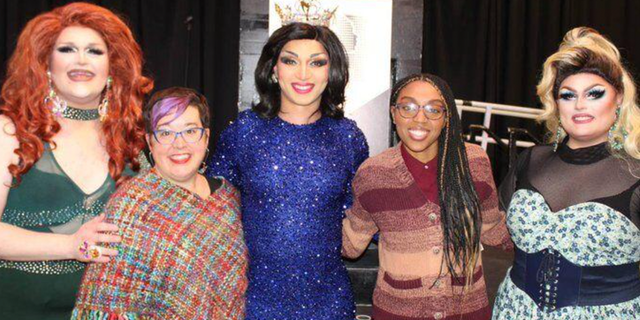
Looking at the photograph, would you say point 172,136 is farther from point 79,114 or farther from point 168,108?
point 79,114

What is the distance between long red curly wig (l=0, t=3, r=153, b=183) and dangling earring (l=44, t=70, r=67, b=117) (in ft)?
0.08

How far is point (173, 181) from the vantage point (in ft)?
7.17

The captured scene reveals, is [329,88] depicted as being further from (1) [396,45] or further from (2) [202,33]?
(2) [202,33]

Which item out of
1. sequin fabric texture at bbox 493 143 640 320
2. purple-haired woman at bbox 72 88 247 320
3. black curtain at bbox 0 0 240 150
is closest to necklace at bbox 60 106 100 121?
purple-haired woman at bbox 72 88 247 320

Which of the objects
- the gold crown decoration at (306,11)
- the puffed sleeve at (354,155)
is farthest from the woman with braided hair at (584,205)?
the gold crown decoration at (306,11)

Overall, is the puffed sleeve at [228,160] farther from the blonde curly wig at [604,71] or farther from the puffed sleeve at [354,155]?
the blonde curly wig at [604,71]

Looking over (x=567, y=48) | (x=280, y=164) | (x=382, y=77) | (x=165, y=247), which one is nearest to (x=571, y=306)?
(x=567, y=48)

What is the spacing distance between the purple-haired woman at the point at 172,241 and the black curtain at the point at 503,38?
452 centimetres

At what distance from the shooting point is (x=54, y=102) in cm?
222

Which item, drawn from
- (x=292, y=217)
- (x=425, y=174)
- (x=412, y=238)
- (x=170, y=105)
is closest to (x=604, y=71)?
(x=425, y=174)

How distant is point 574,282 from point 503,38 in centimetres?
489

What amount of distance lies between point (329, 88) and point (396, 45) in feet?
7.41

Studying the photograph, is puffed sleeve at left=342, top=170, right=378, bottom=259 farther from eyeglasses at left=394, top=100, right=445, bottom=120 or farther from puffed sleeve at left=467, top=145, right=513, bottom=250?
puffed sleeve at left=467, top=145, right=513, bottom=250

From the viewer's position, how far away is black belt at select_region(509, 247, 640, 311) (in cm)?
214
